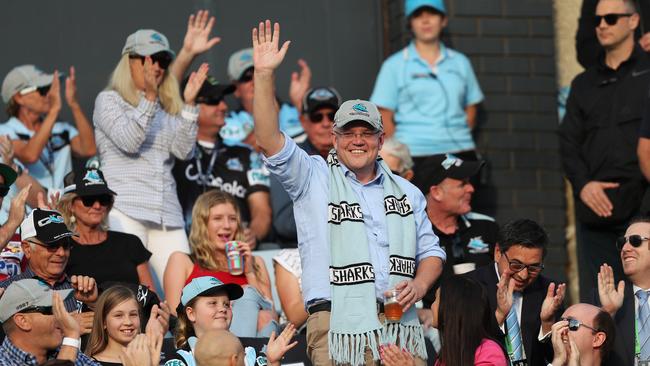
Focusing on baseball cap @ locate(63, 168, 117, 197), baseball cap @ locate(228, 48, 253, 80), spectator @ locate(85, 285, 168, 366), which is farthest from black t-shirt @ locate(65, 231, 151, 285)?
baseball cap @ locate(228, 48, 253, 80)

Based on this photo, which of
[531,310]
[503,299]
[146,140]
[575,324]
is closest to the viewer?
[575,324]

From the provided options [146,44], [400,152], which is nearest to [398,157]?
[400,152]

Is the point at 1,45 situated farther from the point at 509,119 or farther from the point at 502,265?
the point at 502,265

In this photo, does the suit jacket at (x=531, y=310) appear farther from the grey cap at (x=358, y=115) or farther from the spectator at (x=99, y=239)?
the spectator at (x=99, y=239)

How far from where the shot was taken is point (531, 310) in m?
8.88

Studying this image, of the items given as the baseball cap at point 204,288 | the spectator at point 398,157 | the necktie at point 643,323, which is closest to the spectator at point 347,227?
the baseball cap at point 204,288

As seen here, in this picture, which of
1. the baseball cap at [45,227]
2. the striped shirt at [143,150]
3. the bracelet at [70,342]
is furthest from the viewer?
the striped shirt at [143,150]

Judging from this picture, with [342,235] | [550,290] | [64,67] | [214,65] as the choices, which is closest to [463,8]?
[214,65]

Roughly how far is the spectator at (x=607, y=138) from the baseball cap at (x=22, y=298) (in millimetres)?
4430

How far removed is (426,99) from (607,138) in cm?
174

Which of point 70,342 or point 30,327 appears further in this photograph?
point 30,327

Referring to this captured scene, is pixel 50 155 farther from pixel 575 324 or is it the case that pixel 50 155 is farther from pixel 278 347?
pixel 575 324

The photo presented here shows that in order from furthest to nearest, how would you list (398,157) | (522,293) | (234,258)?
(398,157), (234,258), (522,293)

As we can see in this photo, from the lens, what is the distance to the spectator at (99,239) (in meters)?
9.42
